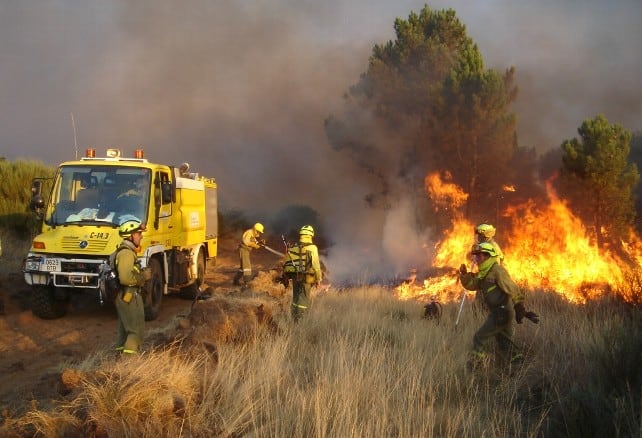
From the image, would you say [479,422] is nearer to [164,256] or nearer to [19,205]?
[164,256]

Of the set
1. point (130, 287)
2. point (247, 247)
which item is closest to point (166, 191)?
point (130, 287)

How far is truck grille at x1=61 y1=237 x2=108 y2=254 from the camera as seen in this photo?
9102 millimetres

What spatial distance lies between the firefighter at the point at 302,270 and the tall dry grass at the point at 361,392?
4.28 feet

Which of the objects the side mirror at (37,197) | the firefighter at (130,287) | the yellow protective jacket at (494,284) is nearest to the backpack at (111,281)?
the firefighter at (130,287)

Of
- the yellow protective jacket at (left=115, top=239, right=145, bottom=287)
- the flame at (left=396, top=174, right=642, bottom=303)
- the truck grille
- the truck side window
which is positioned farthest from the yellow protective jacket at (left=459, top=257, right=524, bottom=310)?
the flame at (left=396, top=174, right=642, bottom=303)

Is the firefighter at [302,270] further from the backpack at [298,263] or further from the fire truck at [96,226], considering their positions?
the fire truck at [96,226]

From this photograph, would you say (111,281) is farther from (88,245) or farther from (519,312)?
(519,312)

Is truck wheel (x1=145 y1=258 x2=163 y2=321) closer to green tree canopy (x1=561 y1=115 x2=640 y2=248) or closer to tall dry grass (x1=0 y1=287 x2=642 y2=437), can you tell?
tall dry grass (x1=0 y1=287 x2=642 y2=437)

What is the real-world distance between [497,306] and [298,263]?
341 cm

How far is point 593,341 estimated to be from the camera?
653 centimetres

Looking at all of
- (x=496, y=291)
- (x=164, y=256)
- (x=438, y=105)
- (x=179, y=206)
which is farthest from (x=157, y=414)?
(x=438, y=105)

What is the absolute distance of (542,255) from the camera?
1608 cm

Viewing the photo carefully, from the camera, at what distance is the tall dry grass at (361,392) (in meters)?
4.11

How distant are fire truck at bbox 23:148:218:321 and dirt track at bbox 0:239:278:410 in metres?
0.44
